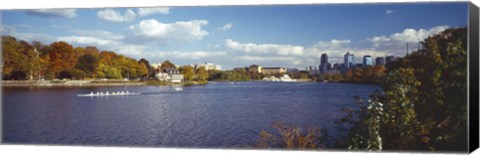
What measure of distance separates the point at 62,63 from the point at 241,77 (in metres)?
3.20

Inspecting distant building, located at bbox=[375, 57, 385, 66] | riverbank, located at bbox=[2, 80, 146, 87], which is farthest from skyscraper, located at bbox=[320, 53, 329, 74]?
riverbank, located at bbox=[2, 80, 146, 87]

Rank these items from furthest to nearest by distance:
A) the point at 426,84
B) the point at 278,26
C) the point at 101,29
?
the point at 101,29 → the point at 278,26 → the point at 426,84

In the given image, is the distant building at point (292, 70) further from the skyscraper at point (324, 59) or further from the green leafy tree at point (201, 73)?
the green leafy tree at point (201, 73)

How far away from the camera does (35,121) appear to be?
13.6 metres

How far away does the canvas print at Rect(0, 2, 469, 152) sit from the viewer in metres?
11.6

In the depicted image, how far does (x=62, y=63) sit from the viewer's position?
13914 millimetres

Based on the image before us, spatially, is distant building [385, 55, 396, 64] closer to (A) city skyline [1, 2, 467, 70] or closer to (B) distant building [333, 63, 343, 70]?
(A) city skyline [1, 2, 467, 70]

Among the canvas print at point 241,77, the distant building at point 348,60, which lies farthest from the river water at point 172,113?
the distant building at point 348,60

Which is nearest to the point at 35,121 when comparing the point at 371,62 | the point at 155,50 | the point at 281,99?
the point at 155,50

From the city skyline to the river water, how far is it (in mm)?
509

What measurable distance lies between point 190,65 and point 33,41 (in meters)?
2.78

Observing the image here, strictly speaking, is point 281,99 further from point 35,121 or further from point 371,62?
point 35,121

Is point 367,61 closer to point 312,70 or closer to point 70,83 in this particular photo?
point 312,70

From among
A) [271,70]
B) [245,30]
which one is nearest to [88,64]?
[245,30]
